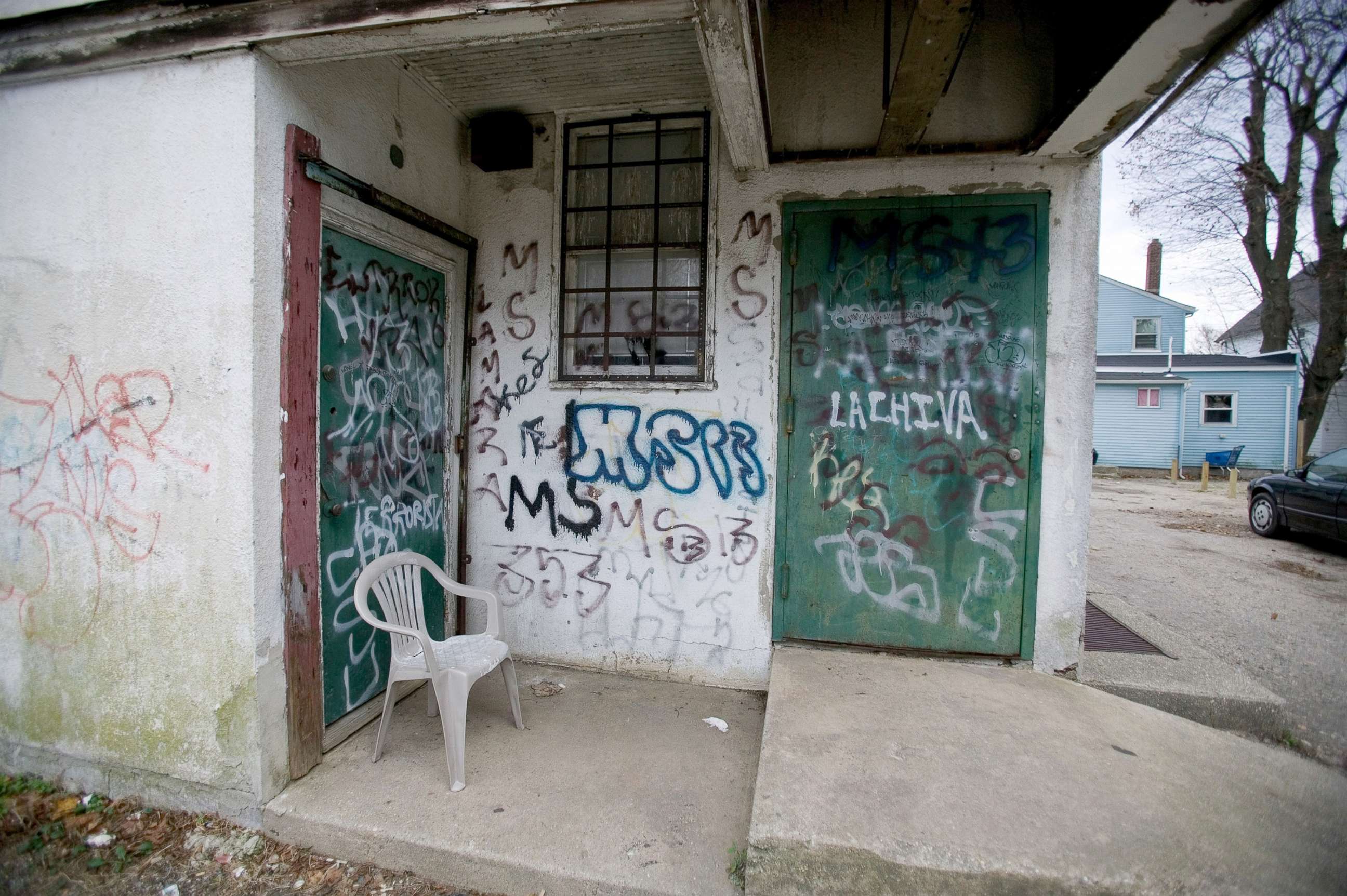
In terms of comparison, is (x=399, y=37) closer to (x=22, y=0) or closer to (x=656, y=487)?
(x=22, y=0)

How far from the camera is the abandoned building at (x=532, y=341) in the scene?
2574mm

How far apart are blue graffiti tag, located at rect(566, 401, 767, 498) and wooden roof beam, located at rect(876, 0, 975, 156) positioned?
167 cm

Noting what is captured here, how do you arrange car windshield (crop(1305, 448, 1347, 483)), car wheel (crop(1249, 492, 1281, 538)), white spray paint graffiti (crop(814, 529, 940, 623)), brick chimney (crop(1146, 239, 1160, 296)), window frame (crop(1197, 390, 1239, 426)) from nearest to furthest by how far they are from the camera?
white spray paint graffiti (crop(814, 529, 940, 623))
car windshield (crop(1305, 448, 1347, 483))
car wheel (crop(1249, 492, 1281, 538))
window frame (crop(1197, 390, 1239, 426))
brick chimney (crop(1146, 239, 1160, 296))

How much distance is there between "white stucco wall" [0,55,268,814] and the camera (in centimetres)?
256

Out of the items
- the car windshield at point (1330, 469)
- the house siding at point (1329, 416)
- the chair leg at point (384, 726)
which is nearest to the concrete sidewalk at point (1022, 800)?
the chair leg at point (384, 726)

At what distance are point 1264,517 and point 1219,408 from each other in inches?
491

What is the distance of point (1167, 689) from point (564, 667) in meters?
3.27

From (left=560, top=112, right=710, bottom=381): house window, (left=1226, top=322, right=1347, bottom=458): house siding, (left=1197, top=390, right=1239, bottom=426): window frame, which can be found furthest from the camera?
(left=1197, top=390, right=1239, bottom=426): window frame

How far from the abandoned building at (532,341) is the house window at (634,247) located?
0.02m

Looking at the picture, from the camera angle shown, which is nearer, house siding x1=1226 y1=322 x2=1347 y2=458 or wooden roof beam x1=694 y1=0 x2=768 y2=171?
wooden roof beam x1=694 y1=0 x2=768 y2=171

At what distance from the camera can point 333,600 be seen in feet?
9.91

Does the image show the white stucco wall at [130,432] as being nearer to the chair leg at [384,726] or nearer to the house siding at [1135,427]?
the chair leg at [384,726]

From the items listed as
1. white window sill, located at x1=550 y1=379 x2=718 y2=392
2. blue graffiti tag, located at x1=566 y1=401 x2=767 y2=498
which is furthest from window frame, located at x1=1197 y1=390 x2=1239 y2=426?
white window sill, located at x1=550 y1=379 x2=718 y2=392

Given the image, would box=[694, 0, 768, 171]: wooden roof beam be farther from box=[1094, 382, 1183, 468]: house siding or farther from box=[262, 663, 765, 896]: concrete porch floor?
box=[1094, 382, 1183, 468]: house siding
